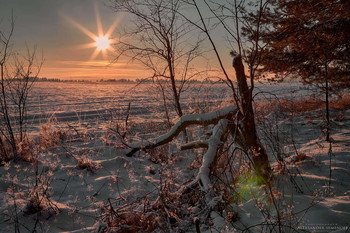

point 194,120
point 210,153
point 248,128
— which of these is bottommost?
point 210,153

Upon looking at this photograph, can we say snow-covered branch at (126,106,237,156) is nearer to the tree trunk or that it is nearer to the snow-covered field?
the tree trunk

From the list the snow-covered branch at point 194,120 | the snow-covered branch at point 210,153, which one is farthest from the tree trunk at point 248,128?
the snow-covered branch at point 210,153

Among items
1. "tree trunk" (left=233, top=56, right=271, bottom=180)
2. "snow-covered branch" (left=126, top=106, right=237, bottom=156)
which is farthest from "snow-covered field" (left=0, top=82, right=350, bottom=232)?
"snow-covered branch" (left=126, top=106, right=237, bottom=156)

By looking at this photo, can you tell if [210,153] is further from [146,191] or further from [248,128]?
[146,191]

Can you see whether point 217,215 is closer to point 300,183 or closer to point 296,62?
point 300,183

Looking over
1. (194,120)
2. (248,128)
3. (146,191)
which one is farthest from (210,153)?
(146,191)

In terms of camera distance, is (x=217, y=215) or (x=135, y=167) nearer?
(x=217, y=215)

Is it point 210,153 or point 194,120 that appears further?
point 194,120

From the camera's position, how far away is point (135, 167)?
3.57 m

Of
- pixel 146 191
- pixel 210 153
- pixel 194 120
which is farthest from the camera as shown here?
pixel 146 191

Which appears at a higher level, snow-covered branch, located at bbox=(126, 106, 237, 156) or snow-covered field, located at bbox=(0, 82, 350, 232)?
snow-covered branch, located at bbox=(126, 106, 237, 156)

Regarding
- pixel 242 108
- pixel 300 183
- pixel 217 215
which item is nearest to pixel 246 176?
pixel 300 183

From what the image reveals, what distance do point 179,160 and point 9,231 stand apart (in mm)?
2758

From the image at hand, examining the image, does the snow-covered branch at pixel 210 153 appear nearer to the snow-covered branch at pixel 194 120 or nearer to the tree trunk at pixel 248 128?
the snow-covered branch at pixel 194 120
